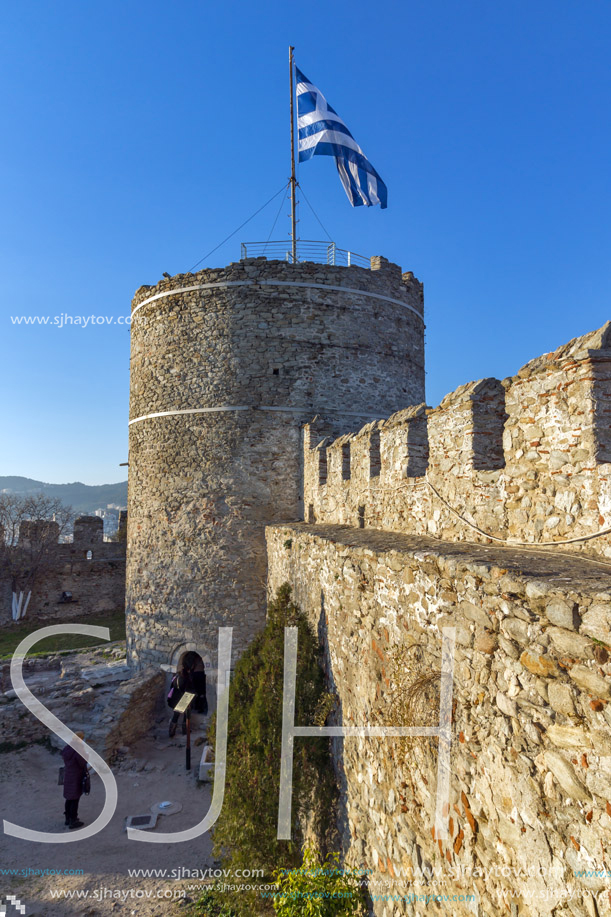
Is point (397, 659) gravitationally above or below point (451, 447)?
below

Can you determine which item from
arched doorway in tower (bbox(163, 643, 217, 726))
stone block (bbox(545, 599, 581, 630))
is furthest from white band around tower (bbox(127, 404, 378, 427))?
stone block (bbox(545, 599, 581, 630))

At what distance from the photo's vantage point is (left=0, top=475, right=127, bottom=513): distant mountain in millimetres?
149125

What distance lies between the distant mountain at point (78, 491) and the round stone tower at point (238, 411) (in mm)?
134050

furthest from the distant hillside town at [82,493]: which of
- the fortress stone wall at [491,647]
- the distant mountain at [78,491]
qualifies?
the fortress stone wall at [491,647]

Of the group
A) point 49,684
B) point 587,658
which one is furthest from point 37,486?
point 587,658

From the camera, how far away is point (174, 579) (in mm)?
10633

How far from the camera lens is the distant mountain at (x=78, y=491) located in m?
149

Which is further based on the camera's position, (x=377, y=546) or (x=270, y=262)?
(x=270, y=262)

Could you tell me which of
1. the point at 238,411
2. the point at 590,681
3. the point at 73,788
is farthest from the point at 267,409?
the point at 590,681

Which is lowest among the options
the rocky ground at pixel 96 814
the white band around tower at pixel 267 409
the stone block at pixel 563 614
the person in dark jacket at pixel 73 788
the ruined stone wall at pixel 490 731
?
the rocky ground at pixel 96 814

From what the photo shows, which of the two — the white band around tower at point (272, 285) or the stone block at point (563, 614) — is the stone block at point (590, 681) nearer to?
the stone block at point (563, 614)

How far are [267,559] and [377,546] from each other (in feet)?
20.8

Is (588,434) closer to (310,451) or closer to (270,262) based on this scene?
(310,451)

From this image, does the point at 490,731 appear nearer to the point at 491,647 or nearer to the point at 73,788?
the point at 491,647
